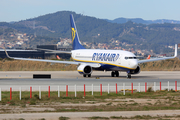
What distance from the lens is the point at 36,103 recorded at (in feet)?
77.8

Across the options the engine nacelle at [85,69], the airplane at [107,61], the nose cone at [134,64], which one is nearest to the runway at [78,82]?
the engine nacelle at [85,69]

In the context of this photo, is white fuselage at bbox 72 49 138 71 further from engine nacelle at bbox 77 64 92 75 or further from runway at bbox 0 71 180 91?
engine nacelle at bbox 77 64 92 75

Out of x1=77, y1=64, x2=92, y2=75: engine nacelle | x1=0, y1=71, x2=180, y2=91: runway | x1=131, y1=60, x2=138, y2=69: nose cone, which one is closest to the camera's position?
x1=0, y1=71, x2=180, y2=91: runway

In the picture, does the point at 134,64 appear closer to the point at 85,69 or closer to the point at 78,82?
the point at 85,69

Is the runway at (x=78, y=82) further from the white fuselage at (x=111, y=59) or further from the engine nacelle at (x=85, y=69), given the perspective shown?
the white fuselage at (x=111, y=59)

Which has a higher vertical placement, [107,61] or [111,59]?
[111,59]

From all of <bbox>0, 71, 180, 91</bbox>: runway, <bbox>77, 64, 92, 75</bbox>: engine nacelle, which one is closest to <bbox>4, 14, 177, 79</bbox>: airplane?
<bbox>77, 64, 92, 75</bbox>: engine nacelle

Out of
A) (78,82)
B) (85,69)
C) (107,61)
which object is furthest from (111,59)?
(78,82)

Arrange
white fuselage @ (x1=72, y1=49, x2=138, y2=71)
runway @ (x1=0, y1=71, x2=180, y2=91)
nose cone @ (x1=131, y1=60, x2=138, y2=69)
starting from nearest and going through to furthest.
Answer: runway @ (x1=0, y1=71, x2=180, y2=91)
nose cone @ (x1=131, y1=60, x2=138, y2=69)
white fuselage @ (x1=72, y1=49, x2=138, y2=71)

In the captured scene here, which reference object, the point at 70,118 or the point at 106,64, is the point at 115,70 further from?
the point at 70,118

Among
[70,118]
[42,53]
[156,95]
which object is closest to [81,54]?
[156,95]

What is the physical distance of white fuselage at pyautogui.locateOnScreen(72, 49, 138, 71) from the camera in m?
46.3

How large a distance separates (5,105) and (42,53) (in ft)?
463

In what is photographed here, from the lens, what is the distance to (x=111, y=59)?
48.7 m
